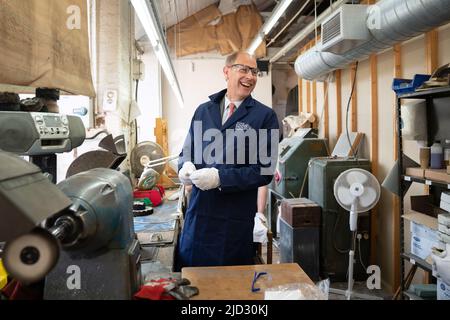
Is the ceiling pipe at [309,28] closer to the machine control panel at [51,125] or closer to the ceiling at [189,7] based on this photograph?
the ceiling at [189,7]

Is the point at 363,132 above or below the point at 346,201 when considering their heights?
above

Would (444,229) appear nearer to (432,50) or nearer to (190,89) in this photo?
(432,50)

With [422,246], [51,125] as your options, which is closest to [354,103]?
[422,246]

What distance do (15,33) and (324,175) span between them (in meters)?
3.17

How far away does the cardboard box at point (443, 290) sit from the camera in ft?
7.64

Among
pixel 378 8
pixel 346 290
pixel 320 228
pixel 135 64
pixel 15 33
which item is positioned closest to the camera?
pixel 15 33

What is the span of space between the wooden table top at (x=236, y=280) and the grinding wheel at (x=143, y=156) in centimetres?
277

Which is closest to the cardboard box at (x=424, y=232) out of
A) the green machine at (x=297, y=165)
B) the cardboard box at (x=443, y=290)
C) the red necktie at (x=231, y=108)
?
the cardboard box at (x=443, y=290)

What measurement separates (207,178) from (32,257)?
48.5 inches

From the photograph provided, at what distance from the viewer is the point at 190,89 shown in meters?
7.08

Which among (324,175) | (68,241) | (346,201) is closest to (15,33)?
(68,241)

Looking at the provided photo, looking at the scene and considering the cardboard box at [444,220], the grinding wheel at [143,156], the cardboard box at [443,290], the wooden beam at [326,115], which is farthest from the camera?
the wooden beam at [326,115]

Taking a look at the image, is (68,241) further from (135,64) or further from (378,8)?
(135,64)

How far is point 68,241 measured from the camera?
765 millimetres
